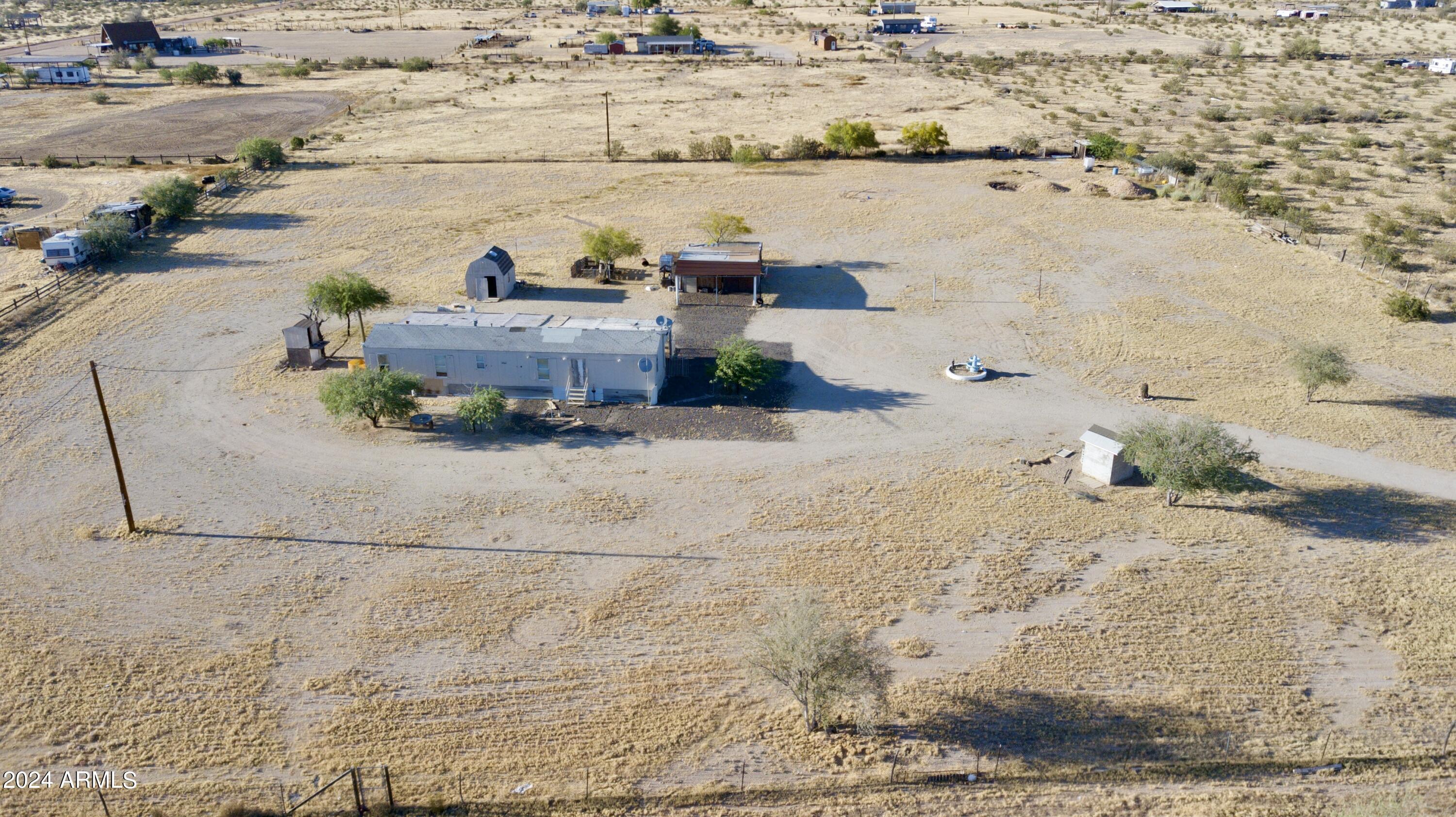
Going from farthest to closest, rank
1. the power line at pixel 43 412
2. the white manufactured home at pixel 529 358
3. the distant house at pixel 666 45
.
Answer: the distant house at pixel 666 45
the white manufactured home at pixel 529 358
the power line at pixel 43 412

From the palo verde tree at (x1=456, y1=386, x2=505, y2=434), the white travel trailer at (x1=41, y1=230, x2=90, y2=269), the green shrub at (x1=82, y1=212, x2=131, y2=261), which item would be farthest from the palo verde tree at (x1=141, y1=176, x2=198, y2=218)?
the palo verde tree at (x1=456, y1=386, x2=505, y2=434)

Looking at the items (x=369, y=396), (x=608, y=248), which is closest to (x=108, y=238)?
(x=608, y=248)

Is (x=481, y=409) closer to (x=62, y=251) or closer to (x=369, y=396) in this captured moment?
(x=369, y=396)

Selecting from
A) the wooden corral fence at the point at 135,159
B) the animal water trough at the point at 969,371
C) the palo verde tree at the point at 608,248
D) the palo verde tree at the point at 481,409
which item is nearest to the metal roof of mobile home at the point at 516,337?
the palo verde tree at the point at 481,409

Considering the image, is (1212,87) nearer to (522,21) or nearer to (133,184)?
(133,184)

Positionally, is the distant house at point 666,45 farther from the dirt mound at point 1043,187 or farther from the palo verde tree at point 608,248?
the palo verde tree at point 608,248
